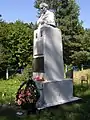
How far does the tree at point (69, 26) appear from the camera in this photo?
108ft

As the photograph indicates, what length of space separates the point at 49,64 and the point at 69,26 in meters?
23.9

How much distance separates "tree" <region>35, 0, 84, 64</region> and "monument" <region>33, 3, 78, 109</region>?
22.2m

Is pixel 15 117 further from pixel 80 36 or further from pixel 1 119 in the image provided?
pixel 80 36

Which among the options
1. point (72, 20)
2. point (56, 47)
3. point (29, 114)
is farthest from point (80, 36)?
point (29, 114)

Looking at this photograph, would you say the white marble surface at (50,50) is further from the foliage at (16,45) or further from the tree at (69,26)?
the tree at (69,26)

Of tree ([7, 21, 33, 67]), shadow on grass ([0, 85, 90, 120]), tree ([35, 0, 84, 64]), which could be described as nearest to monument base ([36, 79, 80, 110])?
shadow on grass ([0, 85, 90, 120])

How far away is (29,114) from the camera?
8.38 m

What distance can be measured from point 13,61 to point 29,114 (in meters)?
20.4

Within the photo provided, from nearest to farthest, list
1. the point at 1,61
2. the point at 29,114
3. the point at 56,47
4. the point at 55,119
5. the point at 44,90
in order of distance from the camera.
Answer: the point at 55,119 → the point at 29,114 → the point at 44,90 → the point at 56,47 → the point at 1,61

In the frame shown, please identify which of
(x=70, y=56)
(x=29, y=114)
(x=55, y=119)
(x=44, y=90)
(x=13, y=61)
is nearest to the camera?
(x=55, y=119)

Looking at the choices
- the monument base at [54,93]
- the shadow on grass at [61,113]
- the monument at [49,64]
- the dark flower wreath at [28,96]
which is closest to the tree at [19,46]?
the monument at [49,64]

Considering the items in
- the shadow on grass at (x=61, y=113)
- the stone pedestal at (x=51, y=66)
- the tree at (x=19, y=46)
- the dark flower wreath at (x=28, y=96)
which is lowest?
the shadow on grass at (x=61, y=113)

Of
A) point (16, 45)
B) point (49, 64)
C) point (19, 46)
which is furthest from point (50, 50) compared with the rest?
point (16, 45)

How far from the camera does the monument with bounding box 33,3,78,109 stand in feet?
31.9
